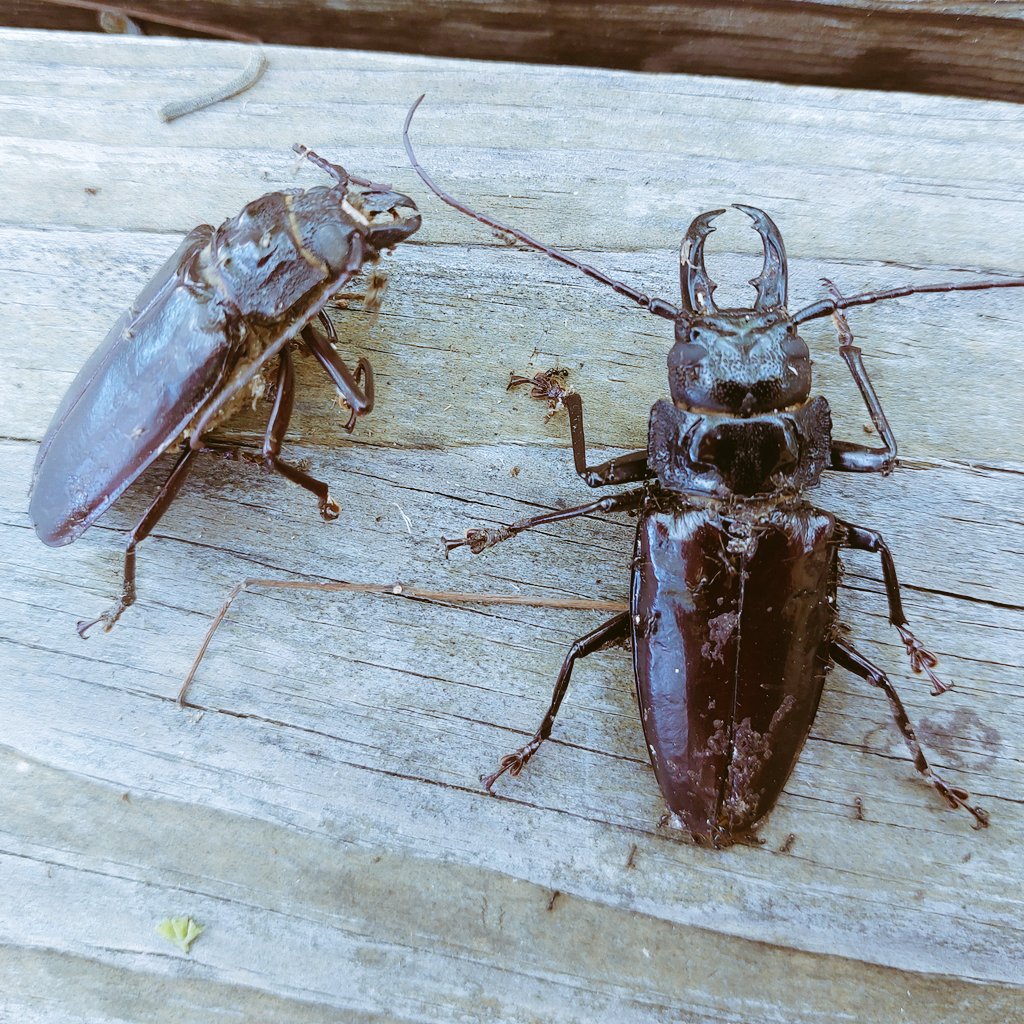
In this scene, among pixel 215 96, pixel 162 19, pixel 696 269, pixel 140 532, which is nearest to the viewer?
pixel 696 269

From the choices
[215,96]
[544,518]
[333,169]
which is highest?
[215,96]

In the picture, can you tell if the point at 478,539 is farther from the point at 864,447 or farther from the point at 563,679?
the point at 864,447

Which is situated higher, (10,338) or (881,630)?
(10,338)

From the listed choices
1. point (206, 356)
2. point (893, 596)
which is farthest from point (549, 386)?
point (893, 596)

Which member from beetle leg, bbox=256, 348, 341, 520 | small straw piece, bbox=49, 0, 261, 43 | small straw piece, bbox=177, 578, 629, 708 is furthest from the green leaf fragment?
small straw piece, bbox=49, 0, 261, 43

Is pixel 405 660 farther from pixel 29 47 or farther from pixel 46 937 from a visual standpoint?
pixel 29 47

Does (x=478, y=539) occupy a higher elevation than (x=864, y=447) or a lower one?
lower

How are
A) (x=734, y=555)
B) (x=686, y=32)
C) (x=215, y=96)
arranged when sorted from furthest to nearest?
(x=686, y=32), (x=215, y=96), (x=734, y=555)

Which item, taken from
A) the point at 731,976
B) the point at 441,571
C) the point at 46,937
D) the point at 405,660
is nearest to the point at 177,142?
the point at 441,571
